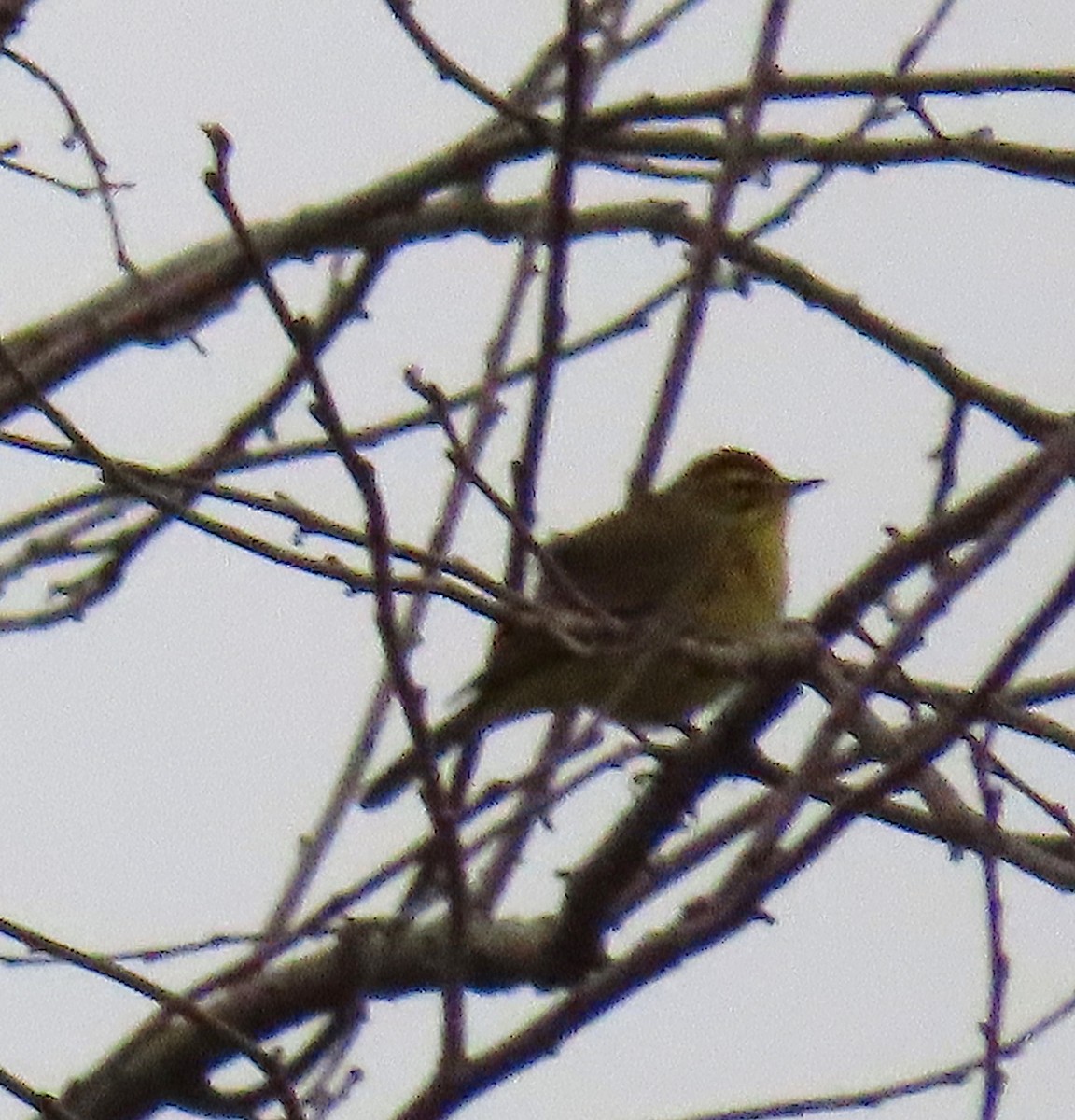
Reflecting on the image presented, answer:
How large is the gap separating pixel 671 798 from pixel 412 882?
868 mm

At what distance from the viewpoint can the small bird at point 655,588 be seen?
642 centimetres

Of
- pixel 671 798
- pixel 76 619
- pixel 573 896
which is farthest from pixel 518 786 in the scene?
pixel 76 619

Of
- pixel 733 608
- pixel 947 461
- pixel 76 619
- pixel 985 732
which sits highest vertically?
pixel 733 608

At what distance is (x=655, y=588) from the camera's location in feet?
22.8

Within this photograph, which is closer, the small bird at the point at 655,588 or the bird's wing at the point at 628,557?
the small bird at the point at 655,588

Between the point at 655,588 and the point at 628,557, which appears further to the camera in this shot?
the point at 628,557

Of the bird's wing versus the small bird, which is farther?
the bird's wing

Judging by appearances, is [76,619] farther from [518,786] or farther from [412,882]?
[518,786]

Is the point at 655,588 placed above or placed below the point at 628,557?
below

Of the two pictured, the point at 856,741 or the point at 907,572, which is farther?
the point at 856,741

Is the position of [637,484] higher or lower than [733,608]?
lower

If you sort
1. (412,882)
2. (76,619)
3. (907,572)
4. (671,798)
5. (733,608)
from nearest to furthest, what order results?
(907,572) < (671,798) < (412,882) < (76,619) < (733,608)

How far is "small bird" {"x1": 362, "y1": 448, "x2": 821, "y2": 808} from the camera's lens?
6422 millimetres

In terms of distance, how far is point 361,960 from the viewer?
4234 mm
